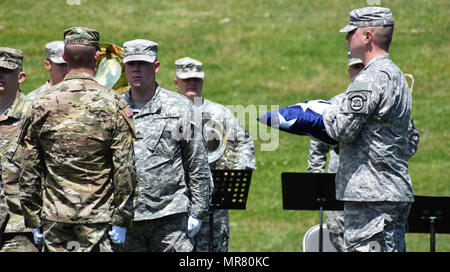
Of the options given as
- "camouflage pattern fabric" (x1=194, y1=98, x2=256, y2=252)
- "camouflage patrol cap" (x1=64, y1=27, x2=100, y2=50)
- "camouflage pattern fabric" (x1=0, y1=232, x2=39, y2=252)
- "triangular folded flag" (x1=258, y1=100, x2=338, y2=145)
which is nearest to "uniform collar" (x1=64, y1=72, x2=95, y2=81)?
"camouflage patrol cap" (x1=64, y1=27, x2=100, y2=50)

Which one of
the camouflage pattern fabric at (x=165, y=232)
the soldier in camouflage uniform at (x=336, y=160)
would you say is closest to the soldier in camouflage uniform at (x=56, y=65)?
the camouflage pattern fabric at (x=165, y=232)

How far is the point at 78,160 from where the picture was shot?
5055mm

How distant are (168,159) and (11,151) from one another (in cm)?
128

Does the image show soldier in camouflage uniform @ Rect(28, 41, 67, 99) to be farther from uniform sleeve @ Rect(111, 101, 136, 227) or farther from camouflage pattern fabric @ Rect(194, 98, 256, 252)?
uniform sleeve @ Rect(111, 101, 136, 227)

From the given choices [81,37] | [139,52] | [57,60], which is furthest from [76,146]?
[57,60]

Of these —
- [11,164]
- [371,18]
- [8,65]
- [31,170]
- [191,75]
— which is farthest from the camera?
[191,75]

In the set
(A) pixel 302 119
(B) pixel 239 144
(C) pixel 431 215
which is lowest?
(C) pixel 431 215

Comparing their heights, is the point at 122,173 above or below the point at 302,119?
below

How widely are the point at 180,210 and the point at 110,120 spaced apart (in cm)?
127

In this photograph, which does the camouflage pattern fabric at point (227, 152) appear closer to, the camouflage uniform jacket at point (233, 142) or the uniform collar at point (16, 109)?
the camouflage uniform jacket at point (233, 142)

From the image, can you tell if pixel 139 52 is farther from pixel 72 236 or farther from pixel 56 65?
pixel 56 65

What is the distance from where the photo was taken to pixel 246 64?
18.4 meters
